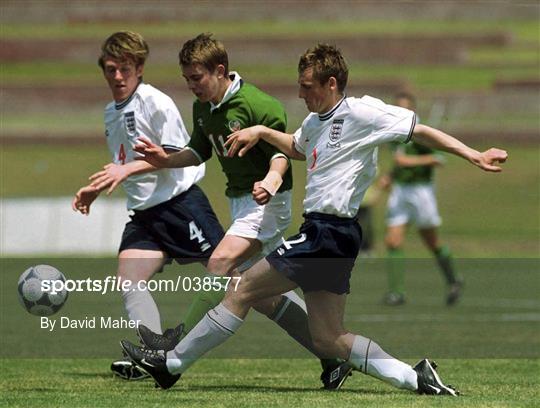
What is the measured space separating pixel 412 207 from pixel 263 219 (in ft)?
23.4

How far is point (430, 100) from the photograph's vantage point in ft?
109

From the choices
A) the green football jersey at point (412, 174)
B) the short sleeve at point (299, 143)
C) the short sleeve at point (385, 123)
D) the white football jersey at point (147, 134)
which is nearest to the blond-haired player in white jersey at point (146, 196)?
the white football jersey at point (147, 134)

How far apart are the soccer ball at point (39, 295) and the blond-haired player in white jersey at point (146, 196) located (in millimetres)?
451

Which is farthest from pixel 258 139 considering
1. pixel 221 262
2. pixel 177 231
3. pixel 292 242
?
pixel 177 231

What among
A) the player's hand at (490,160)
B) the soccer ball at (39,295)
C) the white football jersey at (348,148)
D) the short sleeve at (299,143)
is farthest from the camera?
the soccer ball at (39,295)

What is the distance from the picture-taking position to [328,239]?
26.2 ft

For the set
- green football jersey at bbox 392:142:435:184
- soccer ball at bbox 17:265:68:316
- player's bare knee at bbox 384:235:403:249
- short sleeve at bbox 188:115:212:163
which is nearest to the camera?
short sleeve at bbox 188:115:212:163

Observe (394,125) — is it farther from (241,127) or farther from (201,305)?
(201,305)

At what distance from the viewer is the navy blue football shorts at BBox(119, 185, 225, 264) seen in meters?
9.31

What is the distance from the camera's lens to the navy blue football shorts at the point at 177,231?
30.6 ft

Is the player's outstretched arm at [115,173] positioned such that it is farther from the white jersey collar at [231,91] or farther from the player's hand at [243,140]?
the player's hand at [243,140]

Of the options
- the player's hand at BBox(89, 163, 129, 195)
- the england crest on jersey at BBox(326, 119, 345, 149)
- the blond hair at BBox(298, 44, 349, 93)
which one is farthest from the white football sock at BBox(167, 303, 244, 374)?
the blond hair at BBox(298, 44, 349, 93)

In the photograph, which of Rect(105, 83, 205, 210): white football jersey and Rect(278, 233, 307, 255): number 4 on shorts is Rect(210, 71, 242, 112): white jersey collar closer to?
Rect(105, 83, 205, 210): white football jersey

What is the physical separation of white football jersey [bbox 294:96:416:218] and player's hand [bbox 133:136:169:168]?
42.3 inches
